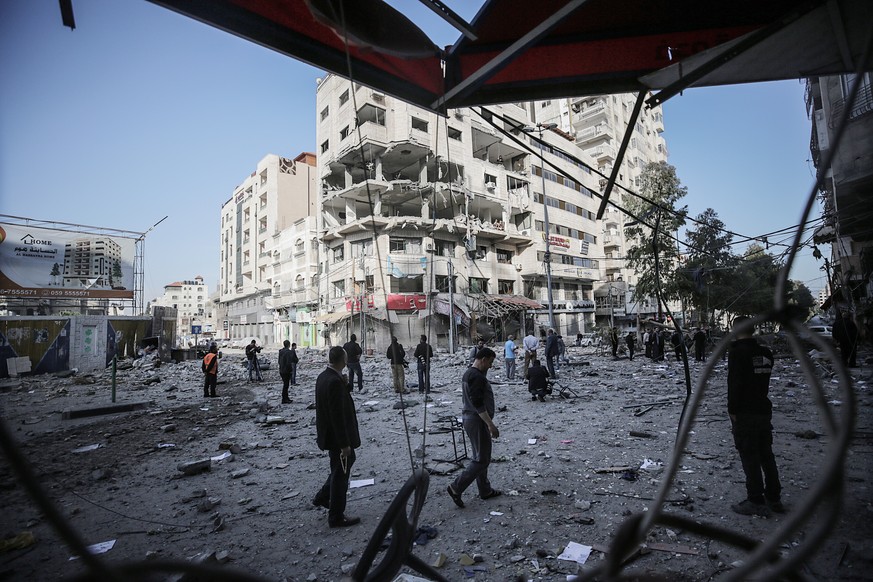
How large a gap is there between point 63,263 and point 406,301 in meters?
20.3

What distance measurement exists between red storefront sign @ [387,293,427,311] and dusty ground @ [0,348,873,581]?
1866cm

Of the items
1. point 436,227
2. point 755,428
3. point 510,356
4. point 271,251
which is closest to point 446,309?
point 436,227

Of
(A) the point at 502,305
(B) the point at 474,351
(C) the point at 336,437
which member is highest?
(A) the point at 502,305

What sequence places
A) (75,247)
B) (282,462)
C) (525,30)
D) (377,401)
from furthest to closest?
(75,247) < (377,401) < (282,462) < (525,30)

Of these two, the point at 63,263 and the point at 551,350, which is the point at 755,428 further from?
the point at 63,263

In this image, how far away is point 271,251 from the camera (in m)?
44.6

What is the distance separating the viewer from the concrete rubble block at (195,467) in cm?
583

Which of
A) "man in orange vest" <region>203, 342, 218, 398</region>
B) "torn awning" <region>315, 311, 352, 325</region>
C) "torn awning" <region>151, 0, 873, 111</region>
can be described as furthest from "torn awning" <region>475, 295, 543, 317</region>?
"torn awning" <region>151, 0, 873, 111</region>

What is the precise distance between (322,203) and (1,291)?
1938 centimetres

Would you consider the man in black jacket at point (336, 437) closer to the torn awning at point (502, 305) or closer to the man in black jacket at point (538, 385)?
the man in black jacket at point (538, 385)

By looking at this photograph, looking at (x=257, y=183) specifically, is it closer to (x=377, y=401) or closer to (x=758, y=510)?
(x=377, y=401)

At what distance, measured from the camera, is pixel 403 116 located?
30328mm

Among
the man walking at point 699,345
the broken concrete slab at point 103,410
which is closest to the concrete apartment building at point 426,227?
the man walking at point 699,345

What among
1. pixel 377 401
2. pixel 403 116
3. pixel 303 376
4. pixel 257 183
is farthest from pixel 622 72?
pixel 257 183
